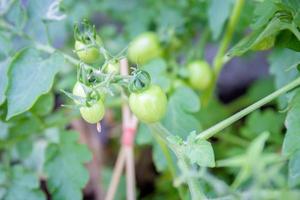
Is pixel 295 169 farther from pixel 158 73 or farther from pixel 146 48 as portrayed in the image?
pixel 146 48

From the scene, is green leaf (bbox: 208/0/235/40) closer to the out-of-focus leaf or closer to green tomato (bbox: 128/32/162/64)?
green tomato (bbox: 128/32/162/64)

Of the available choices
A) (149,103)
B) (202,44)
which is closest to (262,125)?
(202,44)

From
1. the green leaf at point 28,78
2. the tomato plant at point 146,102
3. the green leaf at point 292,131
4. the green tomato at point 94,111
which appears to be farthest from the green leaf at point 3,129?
the green leaf at point 292,131

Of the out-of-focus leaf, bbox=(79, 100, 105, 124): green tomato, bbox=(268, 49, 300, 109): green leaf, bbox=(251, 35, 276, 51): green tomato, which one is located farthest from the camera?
the out-of-focus leaf

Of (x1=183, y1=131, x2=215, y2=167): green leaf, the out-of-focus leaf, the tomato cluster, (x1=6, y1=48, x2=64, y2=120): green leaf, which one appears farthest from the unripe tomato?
the out-of-focus leaf

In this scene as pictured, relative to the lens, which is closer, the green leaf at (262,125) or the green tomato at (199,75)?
the green tomato at (199,75)

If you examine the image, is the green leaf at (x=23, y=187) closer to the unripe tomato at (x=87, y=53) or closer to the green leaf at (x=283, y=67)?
the unripe tomato at (x=87, y=53)

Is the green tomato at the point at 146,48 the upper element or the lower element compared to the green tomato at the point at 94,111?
upper
